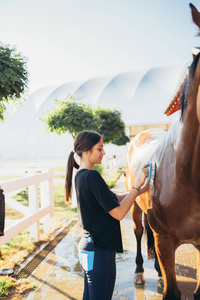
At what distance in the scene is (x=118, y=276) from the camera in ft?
10.6

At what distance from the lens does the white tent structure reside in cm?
2833

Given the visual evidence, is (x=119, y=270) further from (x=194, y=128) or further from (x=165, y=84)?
(x=165, y=84)

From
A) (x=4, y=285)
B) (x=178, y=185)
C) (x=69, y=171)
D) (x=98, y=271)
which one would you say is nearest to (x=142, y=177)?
(x=178, y=185)

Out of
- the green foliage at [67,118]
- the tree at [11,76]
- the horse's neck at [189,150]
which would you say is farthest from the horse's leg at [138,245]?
the green foliage at [67,118]

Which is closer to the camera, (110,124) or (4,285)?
(4,285)

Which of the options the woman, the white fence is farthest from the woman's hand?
the white fence

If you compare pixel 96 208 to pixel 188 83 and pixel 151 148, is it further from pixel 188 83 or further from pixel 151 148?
pixel 151 148

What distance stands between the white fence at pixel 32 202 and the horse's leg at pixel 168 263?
201cm

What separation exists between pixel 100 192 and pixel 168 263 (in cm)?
99

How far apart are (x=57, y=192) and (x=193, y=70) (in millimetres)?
8993

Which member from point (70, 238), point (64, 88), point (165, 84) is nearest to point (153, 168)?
point (70, 238)

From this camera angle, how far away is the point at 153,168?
2090 mm

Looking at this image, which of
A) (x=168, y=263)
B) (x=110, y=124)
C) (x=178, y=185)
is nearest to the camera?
(x=178, y=185)

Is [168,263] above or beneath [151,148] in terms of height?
beneath
